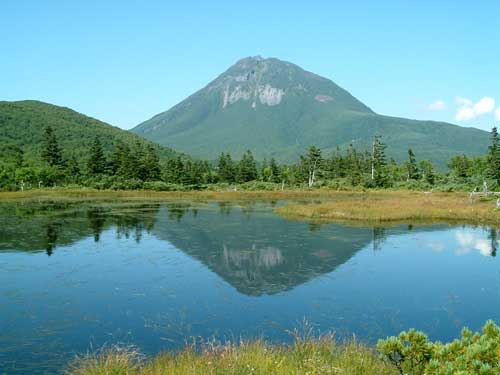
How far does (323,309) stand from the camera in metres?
15.8

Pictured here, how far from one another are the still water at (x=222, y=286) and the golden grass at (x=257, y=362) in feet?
6.54

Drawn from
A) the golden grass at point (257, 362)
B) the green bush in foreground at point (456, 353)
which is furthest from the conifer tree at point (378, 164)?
the green bush in foreground at point (456, 353)

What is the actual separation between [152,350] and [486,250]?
22.9 m

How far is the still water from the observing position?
528 inches

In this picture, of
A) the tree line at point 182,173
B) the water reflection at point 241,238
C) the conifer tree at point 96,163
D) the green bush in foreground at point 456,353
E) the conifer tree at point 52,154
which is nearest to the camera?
the green bush in foreground at point 456,353

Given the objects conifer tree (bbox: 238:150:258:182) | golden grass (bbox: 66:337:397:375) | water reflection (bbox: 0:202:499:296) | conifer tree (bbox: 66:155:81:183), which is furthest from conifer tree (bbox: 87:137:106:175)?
golden grass (bbox: 66:337:397:375)

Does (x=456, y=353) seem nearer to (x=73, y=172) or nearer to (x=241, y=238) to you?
(x=241, y=238)

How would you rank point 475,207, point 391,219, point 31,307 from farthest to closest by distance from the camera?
point 475,207
point 391,219
point 31,307

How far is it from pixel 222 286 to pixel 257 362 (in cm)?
953

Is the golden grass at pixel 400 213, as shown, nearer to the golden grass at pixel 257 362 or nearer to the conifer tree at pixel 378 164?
the golden grass at pixel 257 362

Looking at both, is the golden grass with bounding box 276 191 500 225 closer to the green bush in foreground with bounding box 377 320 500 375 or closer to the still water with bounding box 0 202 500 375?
the still water with bounding box 0 202 500 375

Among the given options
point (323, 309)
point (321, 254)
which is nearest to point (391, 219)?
point (321, 254)

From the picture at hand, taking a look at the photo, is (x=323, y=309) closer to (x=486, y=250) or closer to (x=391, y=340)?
(x=391, y=340)

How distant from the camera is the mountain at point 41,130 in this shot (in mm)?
116812
